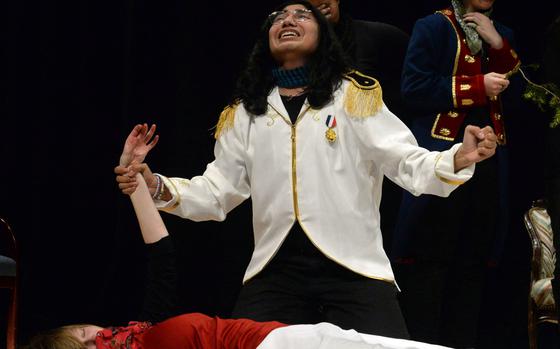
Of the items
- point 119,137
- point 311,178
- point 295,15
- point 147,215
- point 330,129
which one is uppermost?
point 295,15

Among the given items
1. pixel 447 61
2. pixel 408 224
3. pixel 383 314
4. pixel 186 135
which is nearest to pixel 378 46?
pixel 447 61

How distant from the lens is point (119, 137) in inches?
165

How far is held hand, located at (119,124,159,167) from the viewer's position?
9.61 ft

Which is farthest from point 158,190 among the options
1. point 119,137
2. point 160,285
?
point 119,137

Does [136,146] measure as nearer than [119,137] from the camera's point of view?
Yes

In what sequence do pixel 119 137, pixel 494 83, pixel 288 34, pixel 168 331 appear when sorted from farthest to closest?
pixel 119 137 < pixel 494 83 < pixel 288 34 < pixel 168 331

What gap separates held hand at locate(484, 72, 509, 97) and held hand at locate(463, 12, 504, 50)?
0.18 meters

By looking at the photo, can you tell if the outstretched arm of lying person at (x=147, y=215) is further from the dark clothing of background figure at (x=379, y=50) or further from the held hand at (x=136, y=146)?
the dark clothing of background figure at (x=379, y=50)

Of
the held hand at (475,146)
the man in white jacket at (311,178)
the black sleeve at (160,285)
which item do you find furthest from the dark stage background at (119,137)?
the held hand at (475,146)

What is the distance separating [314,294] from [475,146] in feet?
2.04

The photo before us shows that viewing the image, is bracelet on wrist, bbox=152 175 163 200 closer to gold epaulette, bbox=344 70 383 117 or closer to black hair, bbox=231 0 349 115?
black hair, bbox=231 0 349 115

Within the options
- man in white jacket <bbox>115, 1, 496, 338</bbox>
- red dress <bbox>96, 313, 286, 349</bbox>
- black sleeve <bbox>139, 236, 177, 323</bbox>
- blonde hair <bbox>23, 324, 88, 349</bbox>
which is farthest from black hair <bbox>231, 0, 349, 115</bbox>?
blonde hair <bbox>23, 324, 88, 349</bbox>

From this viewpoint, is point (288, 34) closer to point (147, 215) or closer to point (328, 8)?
point (328, 8)

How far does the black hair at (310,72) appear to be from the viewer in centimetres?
305
